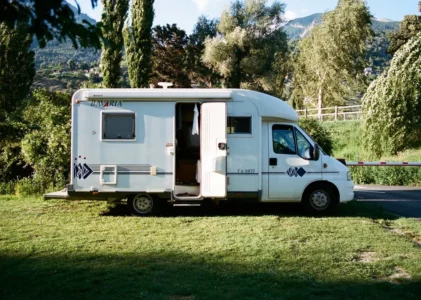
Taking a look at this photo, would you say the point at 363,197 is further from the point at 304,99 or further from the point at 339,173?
the point at 304,99

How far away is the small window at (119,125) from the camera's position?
10391 millimetres

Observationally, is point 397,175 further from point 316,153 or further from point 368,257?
point 368,257

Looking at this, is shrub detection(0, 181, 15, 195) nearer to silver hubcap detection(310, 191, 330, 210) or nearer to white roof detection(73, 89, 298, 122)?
white roof detection(73, 89, 298, 122)

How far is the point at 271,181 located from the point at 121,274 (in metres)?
5.11

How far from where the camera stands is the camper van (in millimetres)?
10266

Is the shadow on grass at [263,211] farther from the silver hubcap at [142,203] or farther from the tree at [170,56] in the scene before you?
the tree at [170,56]

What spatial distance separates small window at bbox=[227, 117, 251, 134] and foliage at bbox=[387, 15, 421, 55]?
35776mm

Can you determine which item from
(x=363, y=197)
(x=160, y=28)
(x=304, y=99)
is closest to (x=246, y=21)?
(x=160, y=28)

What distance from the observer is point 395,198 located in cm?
1452

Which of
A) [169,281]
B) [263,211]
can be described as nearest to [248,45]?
[263,211]

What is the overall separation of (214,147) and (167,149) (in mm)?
1008

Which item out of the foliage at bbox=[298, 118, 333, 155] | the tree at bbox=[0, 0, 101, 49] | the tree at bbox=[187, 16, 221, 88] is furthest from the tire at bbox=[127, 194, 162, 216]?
the tree at bbox=[187, 16, 221, 88]

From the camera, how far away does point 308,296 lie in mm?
5379

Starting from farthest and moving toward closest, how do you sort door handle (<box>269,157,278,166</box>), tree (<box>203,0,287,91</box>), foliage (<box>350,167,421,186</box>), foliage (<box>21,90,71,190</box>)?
1. tree (<box>203,0,287,91</box>)
2. foliage (<box>350,167,421,186</box>)
3. foliage (<box>21,90,71,190</box>)
4. door handle (<box>269,157,278,166</box>)
